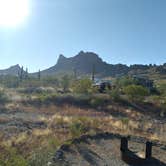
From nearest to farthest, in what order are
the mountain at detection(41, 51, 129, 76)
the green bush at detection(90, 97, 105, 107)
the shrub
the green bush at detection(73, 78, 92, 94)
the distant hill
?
the green bush at detection(90, 97, 105, 107)
the shrub
the green bush at detection(73, 78, 92, 94)
the distant hill
the mountain at detection(41, 51, 129, 76)

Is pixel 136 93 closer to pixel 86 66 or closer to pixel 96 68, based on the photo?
pixel 96 68

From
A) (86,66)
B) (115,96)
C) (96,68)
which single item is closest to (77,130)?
(115,96)

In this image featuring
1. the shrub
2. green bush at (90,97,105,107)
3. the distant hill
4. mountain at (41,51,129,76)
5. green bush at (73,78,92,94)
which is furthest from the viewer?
mountain at (41,51,129,76)

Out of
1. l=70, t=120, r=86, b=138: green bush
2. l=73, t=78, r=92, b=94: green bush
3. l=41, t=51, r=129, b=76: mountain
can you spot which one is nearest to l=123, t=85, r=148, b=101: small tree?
l=73, t=78, r=92, b=94: green bush

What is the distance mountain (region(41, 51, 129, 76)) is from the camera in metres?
139

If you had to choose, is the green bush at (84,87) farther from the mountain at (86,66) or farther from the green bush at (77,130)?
the mountain at (86,66)

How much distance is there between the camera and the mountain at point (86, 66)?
139 meters

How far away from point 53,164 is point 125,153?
390cm

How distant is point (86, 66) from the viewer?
518ft

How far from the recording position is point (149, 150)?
1422 centimetres

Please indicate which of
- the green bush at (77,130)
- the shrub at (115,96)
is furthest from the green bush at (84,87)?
the green bush at (77,130)

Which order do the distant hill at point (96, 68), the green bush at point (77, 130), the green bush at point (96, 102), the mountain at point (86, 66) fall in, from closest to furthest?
the green bush at point (77, 130), the green bush at point (96, 102), the distant hill at point (96, 68), the mountain at point (86, 66)

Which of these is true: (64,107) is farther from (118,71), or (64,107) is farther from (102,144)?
(118,71)

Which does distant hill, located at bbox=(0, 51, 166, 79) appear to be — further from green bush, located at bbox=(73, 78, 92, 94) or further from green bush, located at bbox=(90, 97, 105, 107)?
green bush, located at bbox=(90, 97, 105, 107)
